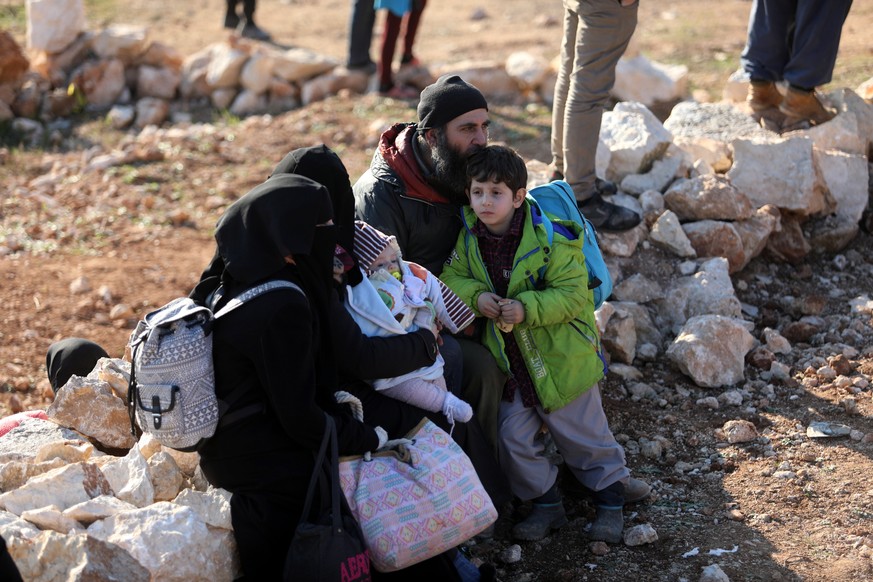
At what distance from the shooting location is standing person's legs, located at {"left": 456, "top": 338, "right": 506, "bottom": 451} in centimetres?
369

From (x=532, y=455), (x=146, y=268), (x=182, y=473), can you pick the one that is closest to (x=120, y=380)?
(x=182, y=473)

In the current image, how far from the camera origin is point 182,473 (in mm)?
3496

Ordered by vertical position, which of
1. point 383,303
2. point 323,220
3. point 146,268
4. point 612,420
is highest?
point 323,220

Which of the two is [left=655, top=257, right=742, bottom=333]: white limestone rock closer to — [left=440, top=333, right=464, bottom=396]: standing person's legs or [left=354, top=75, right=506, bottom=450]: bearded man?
[left=354, top=75, right=506, bottom=450]: bearded man

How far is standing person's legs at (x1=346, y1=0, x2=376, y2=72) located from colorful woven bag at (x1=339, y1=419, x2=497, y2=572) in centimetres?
696

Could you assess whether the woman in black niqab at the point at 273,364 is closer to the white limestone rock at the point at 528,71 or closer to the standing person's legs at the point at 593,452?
the standing person's legs at the point at 593,452

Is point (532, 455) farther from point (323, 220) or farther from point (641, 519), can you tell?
point (323, 220)

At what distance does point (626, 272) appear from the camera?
17.1ft

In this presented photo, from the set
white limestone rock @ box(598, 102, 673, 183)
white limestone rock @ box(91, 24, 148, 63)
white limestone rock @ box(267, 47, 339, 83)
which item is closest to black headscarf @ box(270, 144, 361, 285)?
white limestone rock @ box(598, 102, 673, 183)

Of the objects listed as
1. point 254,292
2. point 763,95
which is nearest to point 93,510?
point 254,292

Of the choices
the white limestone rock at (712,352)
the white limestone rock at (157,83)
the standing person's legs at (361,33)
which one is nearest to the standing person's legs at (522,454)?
the white limestone rock at (712,352)

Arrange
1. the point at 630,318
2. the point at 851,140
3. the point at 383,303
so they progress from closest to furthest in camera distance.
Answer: the point at 383,303 → the point at 630,318 → the point at 851,140

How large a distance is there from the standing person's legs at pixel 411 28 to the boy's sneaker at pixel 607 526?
6.49 m

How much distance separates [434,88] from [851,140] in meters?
3.51
